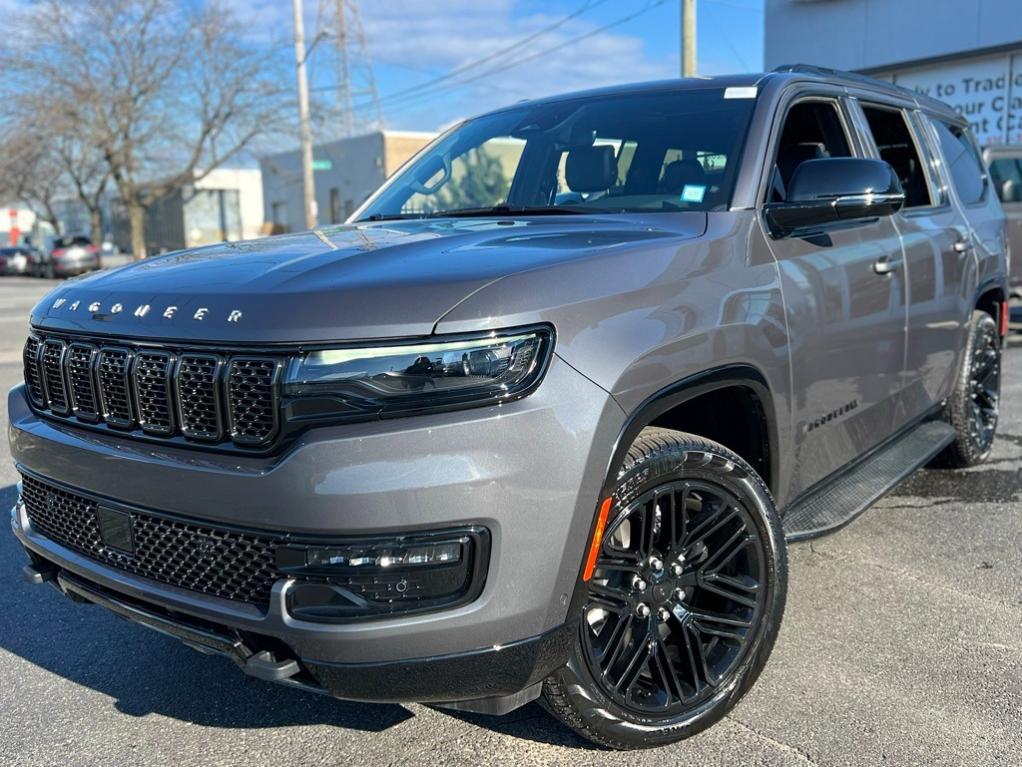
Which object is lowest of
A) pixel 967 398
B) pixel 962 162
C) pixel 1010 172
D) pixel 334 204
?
pixel 967 398

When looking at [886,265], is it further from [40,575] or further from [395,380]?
[40,575]

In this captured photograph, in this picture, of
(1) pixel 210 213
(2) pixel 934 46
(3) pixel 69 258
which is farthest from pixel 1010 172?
(1) pixel 210 213

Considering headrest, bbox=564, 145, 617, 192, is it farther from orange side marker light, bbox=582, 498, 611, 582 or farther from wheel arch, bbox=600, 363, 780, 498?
orange side marker light, bbox=582, 498, 611, 582

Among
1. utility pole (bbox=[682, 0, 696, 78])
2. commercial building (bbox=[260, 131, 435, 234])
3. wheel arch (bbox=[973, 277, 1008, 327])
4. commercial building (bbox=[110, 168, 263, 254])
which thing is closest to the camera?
wheel arch (bbox=[973, 277, 1008, 327])

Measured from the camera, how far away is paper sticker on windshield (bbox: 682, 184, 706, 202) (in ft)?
10.4

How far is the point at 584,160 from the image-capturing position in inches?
145

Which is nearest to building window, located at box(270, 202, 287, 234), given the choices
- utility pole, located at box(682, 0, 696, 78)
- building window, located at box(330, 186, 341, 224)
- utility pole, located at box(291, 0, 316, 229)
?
building window, located at box(330, 186, 341, 224)

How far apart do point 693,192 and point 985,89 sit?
1957 cm

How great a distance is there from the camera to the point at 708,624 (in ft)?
9.03

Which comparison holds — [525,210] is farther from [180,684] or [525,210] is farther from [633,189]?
[180,684]

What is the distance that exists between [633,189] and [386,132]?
120 ft

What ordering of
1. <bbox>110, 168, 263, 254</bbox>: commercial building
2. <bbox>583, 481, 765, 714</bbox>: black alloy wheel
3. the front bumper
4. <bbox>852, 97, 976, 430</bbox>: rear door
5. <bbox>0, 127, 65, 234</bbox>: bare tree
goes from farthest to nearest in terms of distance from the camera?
<bbox>110, 168, 263, 254</bbox>: commercial building < <bbox>0, 127, 65, 234</bbox>: bare tree < <bbox>852, 97, 976, 430</bbox>: rear door < <bbox>583, 481, 765, 714</bbox>: black alloy wheel < the front bumper

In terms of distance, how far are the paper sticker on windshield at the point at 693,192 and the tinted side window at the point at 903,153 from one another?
1.57 m

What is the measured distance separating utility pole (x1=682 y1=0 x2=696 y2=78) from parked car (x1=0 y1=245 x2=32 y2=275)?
3727cm
